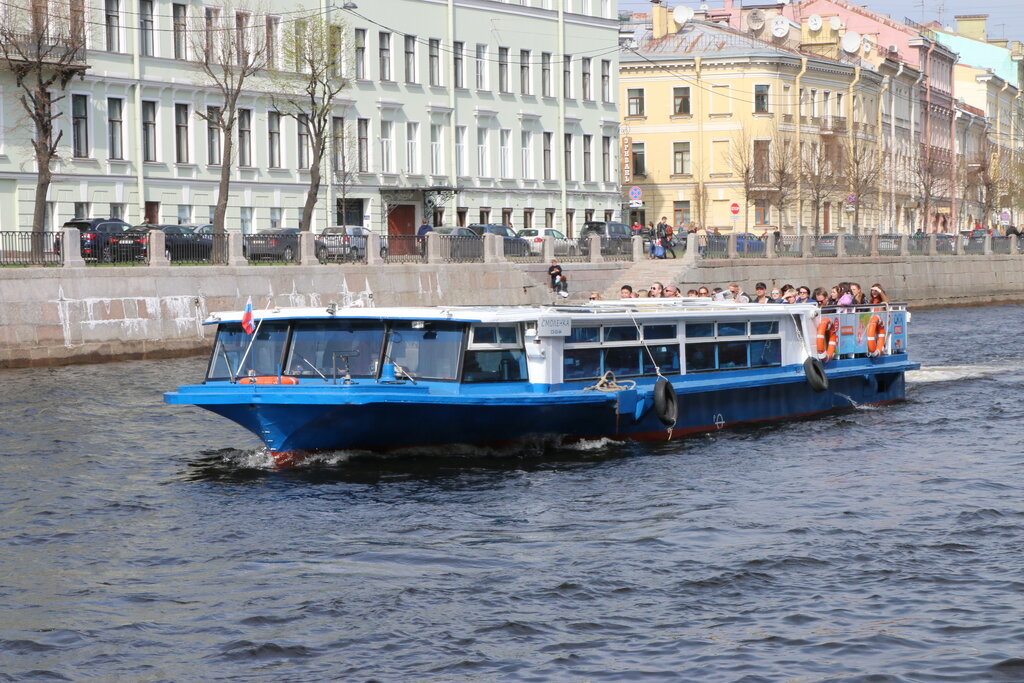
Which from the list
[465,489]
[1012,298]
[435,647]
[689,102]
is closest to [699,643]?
[435,647]

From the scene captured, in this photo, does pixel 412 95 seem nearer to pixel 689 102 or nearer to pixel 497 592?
pixel 689 102

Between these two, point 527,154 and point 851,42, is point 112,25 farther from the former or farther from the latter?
point 851,42

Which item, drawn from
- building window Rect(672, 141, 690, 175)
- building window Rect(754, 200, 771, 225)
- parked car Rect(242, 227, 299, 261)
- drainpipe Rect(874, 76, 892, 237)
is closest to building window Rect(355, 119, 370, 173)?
parked car Rect(242, 227, 299, 261)

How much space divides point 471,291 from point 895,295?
21.7 m

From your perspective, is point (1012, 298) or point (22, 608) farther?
point (1012, 298)

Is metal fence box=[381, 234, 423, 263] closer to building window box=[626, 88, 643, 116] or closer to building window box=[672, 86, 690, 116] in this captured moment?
building window box=[672, 86, 690, 116]

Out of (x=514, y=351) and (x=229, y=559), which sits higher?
(x=514, y=351)

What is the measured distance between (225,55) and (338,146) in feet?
18.3

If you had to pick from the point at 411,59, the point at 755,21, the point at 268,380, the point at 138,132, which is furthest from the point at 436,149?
the point at 268,380

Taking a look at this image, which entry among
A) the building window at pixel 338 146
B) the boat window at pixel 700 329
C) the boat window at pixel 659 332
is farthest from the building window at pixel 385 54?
the boat window at pixel 659 332

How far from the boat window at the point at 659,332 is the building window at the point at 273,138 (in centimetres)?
3157

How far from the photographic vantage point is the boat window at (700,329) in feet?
70.8

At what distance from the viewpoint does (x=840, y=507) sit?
16.4 metres

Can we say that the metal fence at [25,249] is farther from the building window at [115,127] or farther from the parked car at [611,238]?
the parked car at [611,238]
